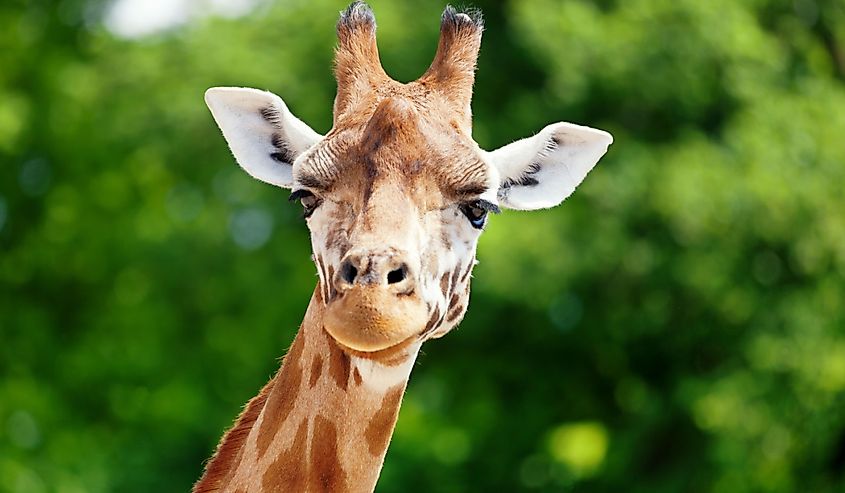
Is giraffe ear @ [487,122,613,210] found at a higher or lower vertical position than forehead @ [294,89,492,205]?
lower

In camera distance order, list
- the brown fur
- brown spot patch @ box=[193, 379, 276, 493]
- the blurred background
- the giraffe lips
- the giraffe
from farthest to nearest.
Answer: the blurred background, brown spot patch @ box=[193, 379, 276, 493], the brown fur, the giraffe, the giraffe lips

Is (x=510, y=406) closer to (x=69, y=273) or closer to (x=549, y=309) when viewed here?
(x=549, y=309)

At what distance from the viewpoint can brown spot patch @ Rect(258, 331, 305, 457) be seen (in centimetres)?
433

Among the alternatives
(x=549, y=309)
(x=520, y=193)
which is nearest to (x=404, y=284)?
(x=520, y=193)

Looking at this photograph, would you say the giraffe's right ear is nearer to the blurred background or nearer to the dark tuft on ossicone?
the dark tuft on ossicone

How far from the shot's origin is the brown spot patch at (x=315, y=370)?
430 centimetres

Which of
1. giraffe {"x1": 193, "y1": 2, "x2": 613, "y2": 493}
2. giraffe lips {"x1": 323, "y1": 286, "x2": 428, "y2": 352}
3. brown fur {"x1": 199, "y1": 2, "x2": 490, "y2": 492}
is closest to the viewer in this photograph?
giraffe lips {"x1": 323, "y1": 286, "x2": 428, "y2": 352}

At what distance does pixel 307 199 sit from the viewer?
420 centimetres

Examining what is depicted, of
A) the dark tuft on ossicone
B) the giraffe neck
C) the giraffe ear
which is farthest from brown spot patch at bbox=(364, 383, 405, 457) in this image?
the dark tuft on ossicone

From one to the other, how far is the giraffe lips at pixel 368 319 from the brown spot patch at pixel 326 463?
545mm

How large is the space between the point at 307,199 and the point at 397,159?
323 millimetres

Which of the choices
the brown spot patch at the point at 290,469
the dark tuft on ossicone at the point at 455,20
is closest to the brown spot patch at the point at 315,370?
the brown spot patch at the point at 290,469

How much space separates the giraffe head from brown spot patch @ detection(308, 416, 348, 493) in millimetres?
430

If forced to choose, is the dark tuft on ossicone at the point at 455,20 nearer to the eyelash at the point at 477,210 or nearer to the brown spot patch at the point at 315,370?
the eyelash at the point at 477,210
